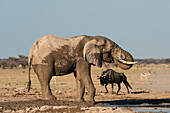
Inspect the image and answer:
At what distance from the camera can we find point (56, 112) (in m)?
15.0

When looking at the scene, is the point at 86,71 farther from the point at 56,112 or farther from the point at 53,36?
the point at 56,112

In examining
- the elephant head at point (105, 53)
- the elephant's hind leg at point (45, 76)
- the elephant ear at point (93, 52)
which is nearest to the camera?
the elephant's hind leg at point (45, 76)

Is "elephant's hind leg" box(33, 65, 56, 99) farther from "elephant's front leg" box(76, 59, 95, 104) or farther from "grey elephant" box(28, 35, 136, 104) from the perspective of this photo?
"elephant's front leg" box(76, 59, 95, 104)

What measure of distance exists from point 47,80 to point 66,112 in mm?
3143

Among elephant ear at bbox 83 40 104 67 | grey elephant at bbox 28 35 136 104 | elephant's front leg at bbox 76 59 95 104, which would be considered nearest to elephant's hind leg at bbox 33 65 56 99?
grey elephant at bbox 28 35 136 104

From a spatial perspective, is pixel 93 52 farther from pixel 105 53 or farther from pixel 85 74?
pixel 85 74

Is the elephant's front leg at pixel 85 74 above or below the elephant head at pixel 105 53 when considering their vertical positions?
below

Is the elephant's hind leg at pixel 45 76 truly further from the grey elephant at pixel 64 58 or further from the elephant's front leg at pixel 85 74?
the elephant's front leg at pixel 85 74

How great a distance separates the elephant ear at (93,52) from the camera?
17797 millimetres

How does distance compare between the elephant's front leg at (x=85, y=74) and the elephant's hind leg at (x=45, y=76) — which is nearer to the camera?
the elephant's hind leg at (x=45, y=76)

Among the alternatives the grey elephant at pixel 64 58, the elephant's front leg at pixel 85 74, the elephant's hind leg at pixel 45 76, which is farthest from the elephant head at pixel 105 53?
the elephant's hind leg at pixel 45 76

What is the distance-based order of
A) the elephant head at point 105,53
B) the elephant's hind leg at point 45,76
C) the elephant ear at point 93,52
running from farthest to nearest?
the elephant head at point 105,53 < the elephant ear at point 93,52 < the elephant's hind leg at point 45,76

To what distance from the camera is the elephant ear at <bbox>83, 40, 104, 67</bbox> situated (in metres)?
17.8

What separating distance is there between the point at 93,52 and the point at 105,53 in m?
0.74
